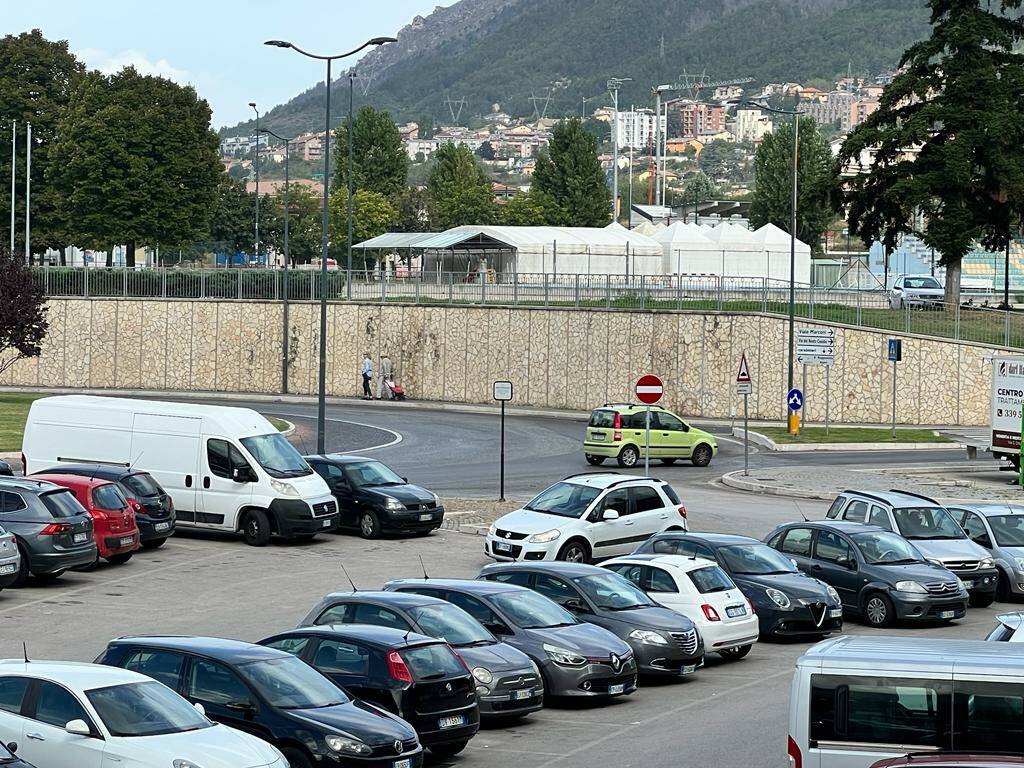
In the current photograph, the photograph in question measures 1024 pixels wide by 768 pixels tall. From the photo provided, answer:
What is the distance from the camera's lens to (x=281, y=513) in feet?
91.5

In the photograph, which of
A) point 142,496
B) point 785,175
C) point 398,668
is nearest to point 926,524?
point 142,496

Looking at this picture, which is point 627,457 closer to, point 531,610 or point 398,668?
point 531,610

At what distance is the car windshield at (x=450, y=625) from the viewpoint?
52.3ft

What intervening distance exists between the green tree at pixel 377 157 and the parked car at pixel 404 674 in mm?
107634

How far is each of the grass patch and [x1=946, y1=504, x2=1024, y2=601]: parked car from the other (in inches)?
791

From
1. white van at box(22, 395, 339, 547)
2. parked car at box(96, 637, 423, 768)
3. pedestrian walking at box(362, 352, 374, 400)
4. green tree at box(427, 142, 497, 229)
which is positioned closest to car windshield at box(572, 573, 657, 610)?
parked car at box(96, 637, 423, 768)

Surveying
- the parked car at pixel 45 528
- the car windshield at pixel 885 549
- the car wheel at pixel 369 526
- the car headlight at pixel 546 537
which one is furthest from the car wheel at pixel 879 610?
the parked car at pixel 45 528

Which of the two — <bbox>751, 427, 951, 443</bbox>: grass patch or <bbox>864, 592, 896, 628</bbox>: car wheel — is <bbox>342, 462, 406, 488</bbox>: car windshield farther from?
<bbox>751, 427, 951, 443</bbox>: grass patch

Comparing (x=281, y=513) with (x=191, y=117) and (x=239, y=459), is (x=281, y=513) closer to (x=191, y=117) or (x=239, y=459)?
(x=239, y=459)

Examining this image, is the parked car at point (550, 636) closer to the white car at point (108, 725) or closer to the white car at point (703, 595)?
the white car at point (703, 595)

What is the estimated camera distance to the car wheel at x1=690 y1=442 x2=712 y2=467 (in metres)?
42.5

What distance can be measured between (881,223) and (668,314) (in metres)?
10.6

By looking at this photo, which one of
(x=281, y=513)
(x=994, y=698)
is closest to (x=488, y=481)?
(x=281, y=513)

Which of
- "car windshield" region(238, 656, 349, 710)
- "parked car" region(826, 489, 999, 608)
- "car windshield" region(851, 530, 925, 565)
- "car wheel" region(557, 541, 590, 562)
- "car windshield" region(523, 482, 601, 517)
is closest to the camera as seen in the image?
"car windshield" region(238, 656, 349, 710)
